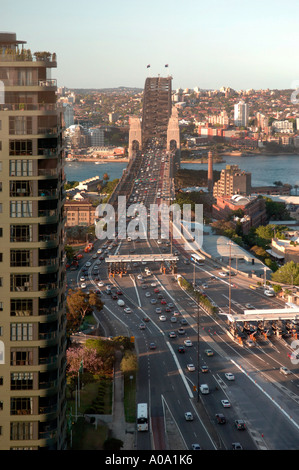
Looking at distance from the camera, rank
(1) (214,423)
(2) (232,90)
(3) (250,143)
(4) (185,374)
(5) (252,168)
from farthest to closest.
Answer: (2) (232,90) → (3) (250,143) → (5) (252,168) → (4) (185,374) → (1) (214,423)

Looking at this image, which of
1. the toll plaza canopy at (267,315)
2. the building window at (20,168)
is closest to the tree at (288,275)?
the toll plaza canopy at (267,315)

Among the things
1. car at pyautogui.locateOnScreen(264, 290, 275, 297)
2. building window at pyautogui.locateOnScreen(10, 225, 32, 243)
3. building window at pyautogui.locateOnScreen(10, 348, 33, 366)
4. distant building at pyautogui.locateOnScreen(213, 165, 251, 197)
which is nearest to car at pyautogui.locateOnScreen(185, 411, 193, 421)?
building window at pyautogui.locateOnScreen(10, 348, 33, 366)

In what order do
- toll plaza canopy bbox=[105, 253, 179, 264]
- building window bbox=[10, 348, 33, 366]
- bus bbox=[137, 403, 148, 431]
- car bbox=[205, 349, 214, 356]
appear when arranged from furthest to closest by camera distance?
toll plaza canopy bbox=[105, 253, 179, 264]
car bbox=[205, 349, 214, 356]
bus bbox=[137, 403, 148, 431]
building window bbox=[10, 348, 33, 366]

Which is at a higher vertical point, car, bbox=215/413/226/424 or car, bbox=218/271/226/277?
car, bbox=218/271/226/277

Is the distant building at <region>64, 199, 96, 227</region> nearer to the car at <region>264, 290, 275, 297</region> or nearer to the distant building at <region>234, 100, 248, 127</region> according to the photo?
the car at <region>264, 290, 275, 297</region>

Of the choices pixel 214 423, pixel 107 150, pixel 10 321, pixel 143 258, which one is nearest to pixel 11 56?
pixel 10 321

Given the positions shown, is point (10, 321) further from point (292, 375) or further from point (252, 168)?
→ point (252, 168)
